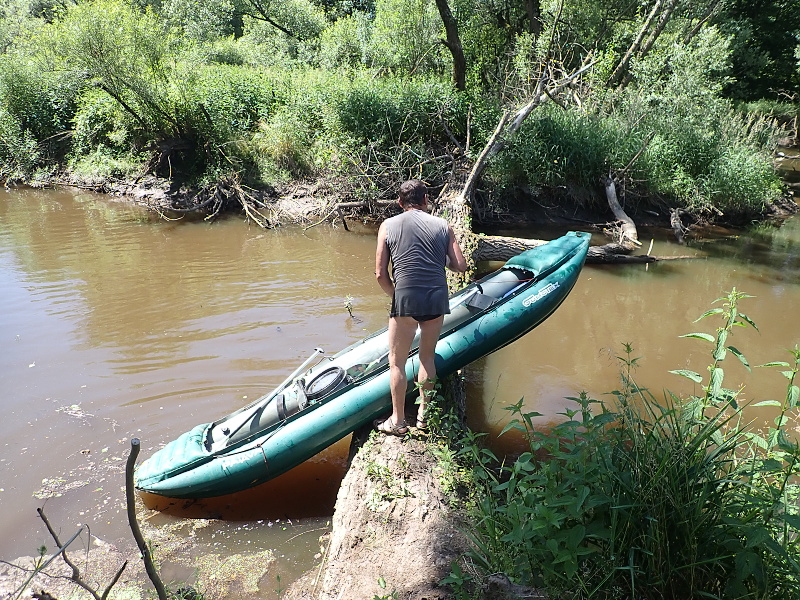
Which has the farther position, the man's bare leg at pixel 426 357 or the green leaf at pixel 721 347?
the man's bare leg at pixel 426 357

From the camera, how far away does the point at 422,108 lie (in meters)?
11.6

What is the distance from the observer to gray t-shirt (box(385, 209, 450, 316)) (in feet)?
12.3

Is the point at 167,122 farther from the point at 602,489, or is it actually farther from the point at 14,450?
the point at 602,489

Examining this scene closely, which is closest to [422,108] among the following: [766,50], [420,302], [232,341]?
[232,341]

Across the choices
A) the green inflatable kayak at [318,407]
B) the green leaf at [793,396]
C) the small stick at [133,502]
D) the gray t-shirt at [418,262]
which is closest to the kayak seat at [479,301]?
the green inflatable kayak at [318,407]

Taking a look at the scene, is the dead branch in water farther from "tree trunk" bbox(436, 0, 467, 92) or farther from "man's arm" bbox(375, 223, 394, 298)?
"man's arm" bbox(375, 223, 394, 298)

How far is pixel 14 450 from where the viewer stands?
4.96 m

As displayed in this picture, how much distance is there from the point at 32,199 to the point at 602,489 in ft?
50.6

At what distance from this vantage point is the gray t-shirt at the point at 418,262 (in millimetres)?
3756

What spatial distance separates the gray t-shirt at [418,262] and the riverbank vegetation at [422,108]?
7205 millimetres

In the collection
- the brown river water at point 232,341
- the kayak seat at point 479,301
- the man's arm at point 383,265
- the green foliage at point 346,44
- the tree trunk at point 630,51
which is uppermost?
the green foliage at point 346,44

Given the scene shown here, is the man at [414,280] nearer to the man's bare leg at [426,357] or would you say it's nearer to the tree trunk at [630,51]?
the man's bare leg at [426,357]

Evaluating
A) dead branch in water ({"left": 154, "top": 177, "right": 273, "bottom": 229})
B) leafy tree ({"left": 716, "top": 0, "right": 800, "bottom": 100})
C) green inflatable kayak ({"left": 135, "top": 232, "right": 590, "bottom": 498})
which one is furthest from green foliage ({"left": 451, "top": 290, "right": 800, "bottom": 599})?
leafy tree ({"left": 716, "top": 0, "right": 800, "bottom": 100})

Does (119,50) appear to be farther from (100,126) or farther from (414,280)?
(414,280)
